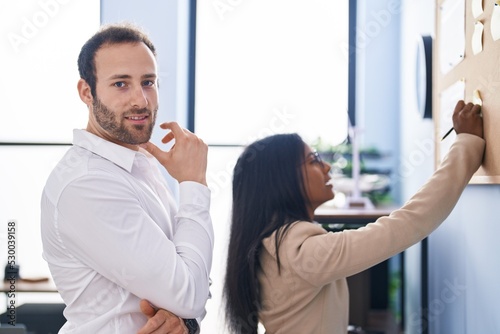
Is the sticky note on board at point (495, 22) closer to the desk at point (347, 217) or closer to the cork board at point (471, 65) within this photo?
the cork board at point (471, 65)

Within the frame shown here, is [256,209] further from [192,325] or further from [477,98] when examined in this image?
[477,98]

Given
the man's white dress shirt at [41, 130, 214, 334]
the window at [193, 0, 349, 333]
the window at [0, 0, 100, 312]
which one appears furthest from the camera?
the window at [193, 0, 349, 333]

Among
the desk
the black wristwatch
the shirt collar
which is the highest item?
the shirt collar

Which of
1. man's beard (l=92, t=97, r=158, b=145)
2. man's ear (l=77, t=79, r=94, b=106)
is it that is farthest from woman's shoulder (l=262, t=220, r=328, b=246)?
man's ear (l=77, t=79, r=94, b=106)

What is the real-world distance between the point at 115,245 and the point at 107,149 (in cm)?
24

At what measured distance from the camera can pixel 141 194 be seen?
119 cm

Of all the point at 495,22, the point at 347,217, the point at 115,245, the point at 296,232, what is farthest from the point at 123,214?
the point at 347,217

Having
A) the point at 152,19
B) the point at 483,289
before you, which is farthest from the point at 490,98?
the point at 152,19

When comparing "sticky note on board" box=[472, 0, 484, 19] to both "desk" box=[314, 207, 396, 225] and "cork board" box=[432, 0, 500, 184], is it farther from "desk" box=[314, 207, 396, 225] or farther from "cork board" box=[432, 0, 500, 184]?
"desk" box=[314, 207, 396, 225]

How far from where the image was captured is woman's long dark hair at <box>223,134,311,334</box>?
1.50 m

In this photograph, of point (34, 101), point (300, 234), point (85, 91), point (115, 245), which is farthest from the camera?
point (34, 101)

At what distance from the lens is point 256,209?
1.53 metres

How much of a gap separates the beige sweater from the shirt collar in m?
0.43

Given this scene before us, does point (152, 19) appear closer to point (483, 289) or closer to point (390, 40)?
point (390, 40)
